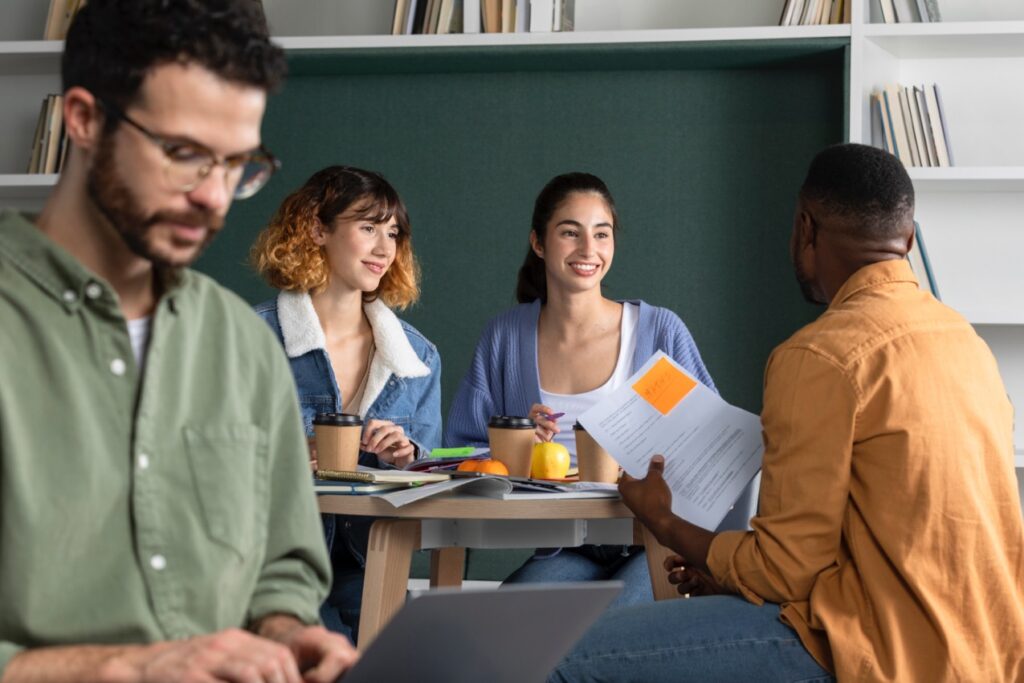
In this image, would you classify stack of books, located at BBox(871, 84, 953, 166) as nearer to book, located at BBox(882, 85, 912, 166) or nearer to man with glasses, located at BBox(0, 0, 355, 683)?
book, located at BBox(882, 85, 912, 166)

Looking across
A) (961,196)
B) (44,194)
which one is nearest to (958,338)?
(961,196)

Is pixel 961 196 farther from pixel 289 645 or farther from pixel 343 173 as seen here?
pixel 289 645

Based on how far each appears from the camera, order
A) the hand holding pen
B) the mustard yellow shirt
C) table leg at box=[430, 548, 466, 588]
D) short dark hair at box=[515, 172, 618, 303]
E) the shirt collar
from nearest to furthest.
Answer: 1. the mustard yellow shirt
2. the shirt collar
3. the hand holding pen
4. table leg at box=[430, 548, 466, 588]
5. short dark hair at box=[515, 172, 618, 303]

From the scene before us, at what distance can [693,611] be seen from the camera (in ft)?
5.93

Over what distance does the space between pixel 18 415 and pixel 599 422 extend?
1207 mm

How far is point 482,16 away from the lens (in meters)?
4.14

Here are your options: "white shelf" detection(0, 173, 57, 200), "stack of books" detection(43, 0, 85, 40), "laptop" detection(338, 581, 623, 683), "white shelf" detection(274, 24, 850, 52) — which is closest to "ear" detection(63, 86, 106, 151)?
"laptop" detection(338, 581, 623, 683)

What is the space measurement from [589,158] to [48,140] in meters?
1.92

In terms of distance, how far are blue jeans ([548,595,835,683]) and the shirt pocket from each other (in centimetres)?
78

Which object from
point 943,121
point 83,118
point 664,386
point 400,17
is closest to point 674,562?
point 664,386

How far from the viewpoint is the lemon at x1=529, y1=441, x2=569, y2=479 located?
2336 mm

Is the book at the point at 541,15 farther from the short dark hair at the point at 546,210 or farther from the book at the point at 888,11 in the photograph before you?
→ the book at the point at 888,11

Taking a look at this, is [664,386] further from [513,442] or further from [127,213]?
[127,213]

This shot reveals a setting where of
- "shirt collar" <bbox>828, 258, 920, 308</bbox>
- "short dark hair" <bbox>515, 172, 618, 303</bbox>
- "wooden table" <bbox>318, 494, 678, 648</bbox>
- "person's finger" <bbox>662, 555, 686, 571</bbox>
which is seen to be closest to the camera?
"shirt collar" <bbox>828, 258, 920, 308</bbox>
